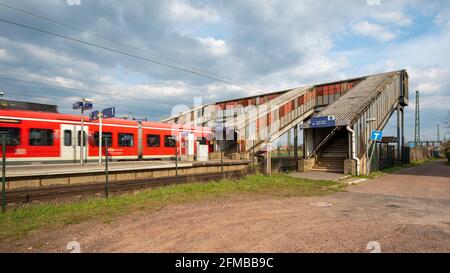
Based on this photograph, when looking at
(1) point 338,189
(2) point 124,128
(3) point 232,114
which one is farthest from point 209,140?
(1) point 338,189

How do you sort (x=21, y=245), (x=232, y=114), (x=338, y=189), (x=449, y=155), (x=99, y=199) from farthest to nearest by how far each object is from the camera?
(x=232, y=114)
(x=449, y=155)
(x=338, y=189)
(x=99, y=199)
(x=21, y=245)

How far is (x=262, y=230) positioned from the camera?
5848 millimetres

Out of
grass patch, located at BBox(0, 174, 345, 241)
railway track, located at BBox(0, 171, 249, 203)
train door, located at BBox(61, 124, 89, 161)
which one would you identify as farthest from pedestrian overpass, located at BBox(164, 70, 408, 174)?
train door, located at BBox(61, 124, 89, 161)

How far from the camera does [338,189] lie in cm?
1245

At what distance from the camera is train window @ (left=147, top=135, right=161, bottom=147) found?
65.5 feet

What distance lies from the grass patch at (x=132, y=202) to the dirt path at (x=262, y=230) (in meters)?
0.65

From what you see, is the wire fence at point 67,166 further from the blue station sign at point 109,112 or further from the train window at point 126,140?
the blue station sign at point 109,112

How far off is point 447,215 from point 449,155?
1461 inches

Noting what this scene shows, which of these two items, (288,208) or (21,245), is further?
(288,208)

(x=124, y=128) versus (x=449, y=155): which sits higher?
(x=124, y=128)

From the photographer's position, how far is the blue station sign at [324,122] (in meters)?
19.5

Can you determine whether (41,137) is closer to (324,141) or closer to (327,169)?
(327,169)

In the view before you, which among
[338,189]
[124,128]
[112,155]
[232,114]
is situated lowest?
[338,189]
